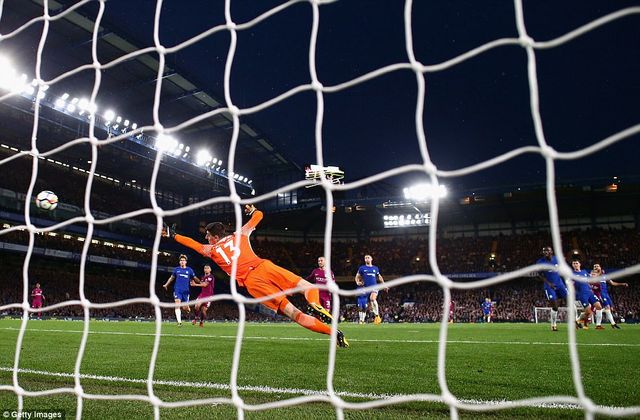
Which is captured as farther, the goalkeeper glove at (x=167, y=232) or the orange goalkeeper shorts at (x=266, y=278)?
Answer: the orange goalkeeper shorts at (x=266, y=278)

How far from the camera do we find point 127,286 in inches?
1341

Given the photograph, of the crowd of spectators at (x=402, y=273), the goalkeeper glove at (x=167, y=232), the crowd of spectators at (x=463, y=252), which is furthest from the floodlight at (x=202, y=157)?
the goalkeeper glove at (x=167, y=232)

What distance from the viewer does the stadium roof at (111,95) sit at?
23.8 meters

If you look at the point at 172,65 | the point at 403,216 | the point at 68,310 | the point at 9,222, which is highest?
the point at 172,65

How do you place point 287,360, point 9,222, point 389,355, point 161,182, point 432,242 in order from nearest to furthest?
point 432,242 < point 287,360 < point 389,355 < point 9,222 < point 161,182

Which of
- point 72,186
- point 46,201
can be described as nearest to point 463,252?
point 72,186

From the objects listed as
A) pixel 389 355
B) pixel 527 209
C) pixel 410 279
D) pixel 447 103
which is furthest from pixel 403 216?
pixel 410 279

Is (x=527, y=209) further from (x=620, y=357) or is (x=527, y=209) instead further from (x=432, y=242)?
(x=432, y=242)

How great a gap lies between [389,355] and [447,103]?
47196mm
